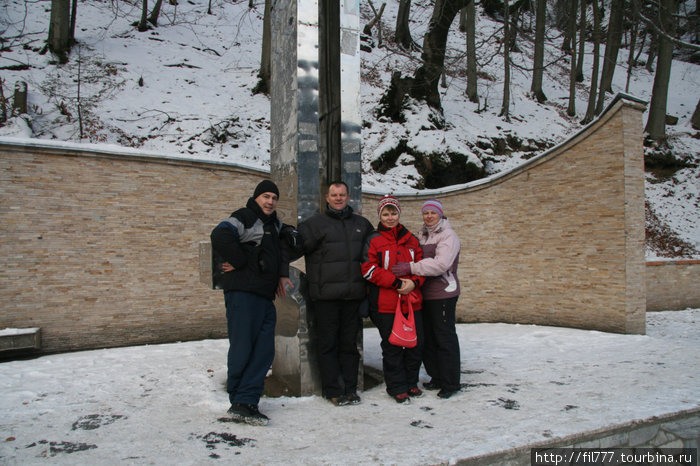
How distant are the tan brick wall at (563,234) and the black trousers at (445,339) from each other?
14.9ft

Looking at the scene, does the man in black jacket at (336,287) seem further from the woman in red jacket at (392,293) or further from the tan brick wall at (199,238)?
the tan brick wall at (199,238)

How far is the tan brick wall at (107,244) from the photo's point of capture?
20.2ft

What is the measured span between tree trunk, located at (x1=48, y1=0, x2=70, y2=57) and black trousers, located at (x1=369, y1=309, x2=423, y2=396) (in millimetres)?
16898

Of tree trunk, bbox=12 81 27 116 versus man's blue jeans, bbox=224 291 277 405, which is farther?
tree trunk, bbox=12 81 27 116

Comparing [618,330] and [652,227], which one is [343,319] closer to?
[618,330]

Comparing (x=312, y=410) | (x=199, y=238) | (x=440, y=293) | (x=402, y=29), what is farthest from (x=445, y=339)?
(x=402, y=29)

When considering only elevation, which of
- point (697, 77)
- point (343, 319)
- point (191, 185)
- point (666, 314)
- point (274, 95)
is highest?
point (697, 77)

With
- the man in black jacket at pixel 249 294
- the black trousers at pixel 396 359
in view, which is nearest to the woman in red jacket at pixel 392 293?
the black trousers at pixel 396 359

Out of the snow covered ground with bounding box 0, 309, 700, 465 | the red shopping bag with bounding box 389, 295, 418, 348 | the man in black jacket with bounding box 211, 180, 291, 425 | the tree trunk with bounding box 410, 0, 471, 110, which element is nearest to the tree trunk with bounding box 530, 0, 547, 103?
the tree trunk with bounding box 410, 0, 471, 110

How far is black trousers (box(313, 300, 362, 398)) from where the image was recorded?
406 cm

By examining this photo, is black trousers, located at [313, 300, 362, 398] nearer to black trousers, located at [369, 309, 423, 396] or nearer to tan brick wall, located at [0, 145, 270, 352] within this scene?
black trousers, located at [369, 309, 423, 396]

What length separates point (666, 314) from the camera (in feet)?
31.7

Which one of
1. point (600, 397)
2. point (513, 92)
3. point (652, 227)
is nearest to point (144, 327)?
point (600, 397)

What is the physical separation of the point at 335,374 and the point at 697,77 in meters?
34.6
